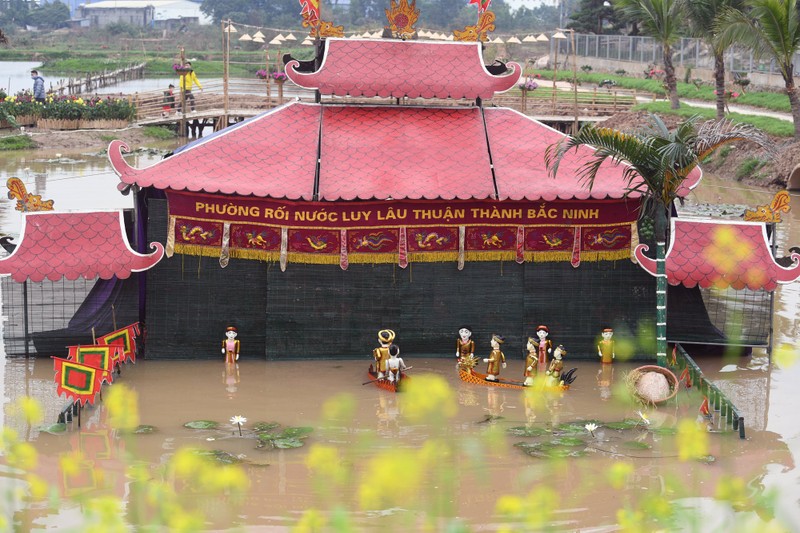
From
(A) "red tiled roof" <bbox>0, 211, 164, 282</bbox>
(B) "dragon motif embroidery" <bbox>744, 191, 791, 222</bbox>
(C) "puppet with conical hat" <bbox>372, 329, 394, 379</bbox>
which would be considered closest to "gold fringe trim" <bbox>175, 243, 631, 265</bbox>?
(A) "red tiled roof" <bbox>0, 211, 164, 282</bbox>

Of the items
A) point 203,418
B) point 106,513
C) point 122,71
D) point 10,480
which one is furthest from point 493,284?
point 122,71

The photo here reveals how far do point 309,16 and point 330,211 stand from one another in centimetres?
280

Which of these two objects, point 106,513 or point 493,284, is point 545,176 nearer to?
point 493,284

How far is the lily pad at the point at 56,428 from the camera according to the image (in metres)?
10.7

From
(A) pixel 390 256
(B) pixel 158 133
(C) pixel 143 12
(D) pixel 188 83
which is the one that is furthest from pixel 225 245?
(C) pixel 143 12

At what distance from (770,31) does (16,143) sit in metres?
20.3

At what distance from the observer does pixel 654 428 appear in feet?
36.1

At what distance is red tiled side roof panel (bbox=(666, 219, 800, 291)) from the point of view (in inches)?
500

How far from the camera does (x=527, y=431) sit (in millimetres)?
10898

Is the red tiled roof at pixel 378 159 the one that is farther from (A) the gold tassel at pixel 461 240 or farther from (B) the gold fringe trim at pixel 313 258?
(B) the gold fringe trim at pixel 313 258

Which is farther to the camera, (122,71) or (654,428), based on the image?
(122,71)

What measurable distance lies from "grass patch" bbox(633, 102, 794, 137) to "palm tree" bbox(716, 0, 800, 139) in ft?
4.04

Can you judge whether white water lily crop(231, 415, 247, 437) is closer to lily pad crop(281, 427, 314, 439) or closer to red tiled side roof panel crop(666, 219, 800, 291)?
lily pad crop(281, 427, 314, 439)

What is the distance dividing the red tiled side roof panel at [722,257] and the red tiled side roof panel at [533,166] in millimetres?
817
